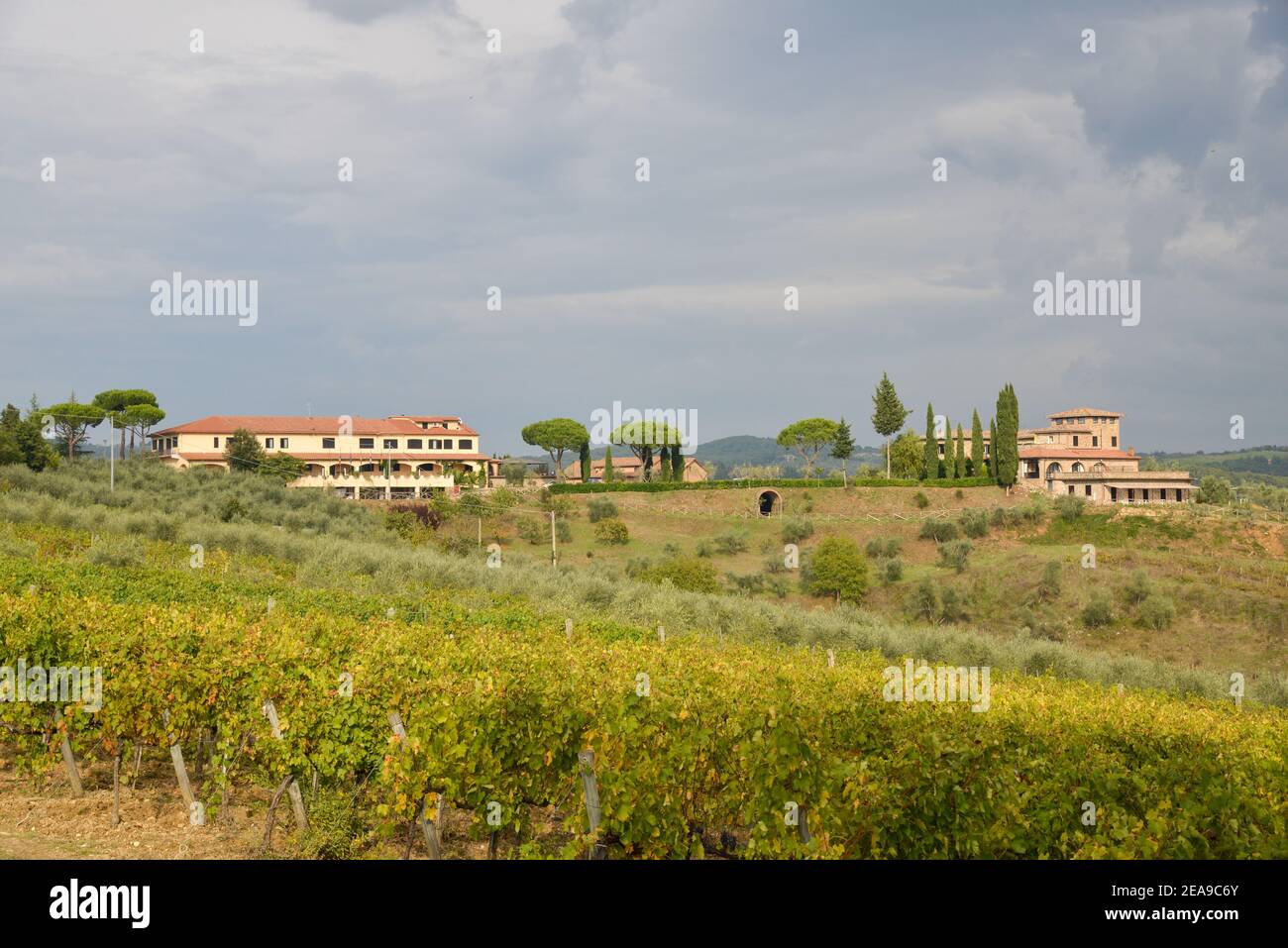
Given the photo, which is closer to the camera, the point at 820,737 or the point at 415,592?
the point at 820,737

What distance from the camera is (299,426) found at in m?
79.7

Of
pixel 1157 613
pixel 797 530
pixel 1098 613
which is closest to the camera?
pixel 1157 613

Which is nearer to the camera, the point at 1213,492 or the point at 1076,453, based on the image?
the point at 1213,492

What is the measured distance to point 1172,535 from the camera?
2222 inches

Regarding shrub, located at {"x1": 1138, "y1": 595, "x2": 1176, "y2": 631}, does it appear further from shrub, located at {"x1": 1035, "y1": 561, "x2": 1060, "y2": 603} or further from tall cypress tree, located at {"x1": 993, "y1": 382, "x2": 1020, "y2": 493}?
tall cypress tree, located at {"x1": 993, "y1": 382, "x2": 1020, "y2": 493}

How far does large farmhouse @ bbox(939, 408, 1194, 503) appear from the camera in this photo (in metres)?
77.9

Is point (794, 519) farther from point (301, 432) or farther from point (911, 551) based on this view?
point (301, 432)

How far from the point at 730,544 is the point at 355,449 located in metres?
35.7

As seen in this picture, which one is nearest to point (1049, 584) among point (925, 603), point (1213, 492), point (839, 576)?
point (925, 603)

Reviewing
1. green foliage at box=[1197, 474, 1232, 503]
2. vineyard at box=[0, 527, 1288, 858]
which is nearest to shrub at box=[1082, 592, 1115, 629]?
vineyard at box=[0, 527, 1288, 858]

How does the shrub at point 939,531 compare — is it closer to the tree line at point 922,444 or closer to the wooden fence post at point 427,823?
the tree line at point 922,444
